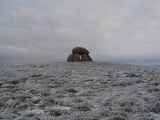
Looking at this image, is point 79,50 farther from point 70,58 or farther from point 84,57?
point 70,58

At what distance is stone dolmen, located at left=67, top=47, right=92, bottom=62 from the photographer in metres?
36.4

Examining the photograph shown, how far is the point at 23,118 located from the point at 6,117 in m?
0.78

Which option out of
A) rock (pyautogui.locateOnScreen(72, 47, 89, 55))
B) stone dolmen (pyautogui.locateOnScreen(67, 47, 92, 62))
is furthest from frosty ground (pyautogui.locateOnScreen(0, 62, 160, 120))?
rock (pyautogui.locateOnScreen(72, 47, 89, 55))

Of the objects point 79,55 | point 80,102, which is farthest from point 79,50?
point 80,102

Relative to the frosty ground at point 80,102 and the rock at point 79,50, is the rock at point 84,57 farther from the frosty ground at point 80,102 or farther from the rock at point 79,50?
the frosty ground at point 80,102

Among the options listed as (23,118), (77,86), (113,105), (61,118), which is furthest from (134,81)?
(23,118)

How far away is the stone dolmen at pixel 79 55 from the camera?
119ft

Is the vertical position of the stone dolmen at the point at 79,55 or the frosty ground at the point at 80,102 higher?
the stone dolmen at the point at 79,55

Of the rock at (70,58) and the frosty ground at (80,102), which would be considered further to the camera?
the rock at (70,58)

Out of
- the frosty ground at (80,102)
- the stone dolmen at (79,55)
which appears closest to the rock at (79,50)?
the stone dolmen at (79,55)

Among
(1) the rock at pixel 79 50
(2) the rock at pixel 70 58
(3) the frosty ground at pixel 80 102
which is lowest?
(3) the frosty ground at pixel 80 102

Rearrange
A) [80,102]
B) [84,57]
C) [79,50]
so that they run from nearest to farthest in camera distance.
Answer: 1. [80,102]
2. [84,57]
3. [79,50]

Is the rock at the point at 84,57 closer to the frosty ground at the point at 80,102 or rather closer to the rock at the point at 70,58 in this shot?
the rock at the point at 70,58

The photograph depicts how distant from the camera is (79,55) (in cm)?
3722
